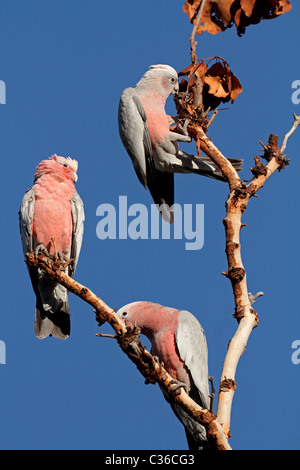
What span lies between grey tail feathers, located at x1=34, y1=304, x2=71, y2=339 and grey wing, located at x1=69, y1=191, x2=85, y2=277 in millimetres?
510

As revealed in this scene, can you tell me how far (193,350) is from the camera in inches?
260

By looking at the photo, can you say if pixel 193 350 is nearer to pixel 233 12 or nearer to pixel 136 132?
pixel 136 132

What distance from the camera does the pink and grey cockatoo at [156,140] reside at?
7.57 m

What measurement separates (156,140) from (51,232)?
171cm

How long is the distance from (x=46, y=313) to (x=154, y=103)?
117 inches

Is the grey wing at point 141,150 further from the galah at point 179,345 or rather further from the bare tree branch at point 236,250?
the galah at point 179,345

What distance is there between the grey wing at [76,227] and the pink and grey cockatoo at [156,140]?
85 cm

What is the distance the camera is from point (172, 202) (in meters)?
8.02

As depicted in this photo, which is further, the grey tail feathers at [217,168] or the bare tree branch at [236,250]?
the grey tail feathers at [217,168]

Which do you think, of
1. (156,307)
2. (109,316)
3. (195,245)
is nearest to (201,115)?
(156,307)

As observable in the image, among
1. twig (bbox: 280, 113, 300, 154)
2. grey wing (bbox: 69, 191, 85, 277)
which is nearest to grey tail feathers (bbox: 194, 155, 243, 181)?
twig (bbox: 280, 113, 300, 154)

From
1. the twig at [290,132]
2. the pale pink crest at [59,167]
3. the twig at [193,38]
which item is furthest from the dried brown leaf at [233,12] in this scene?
the pale pink crest at [59,167]

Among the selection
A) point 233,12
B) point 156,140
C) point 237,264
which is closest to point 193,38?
point 233,12
